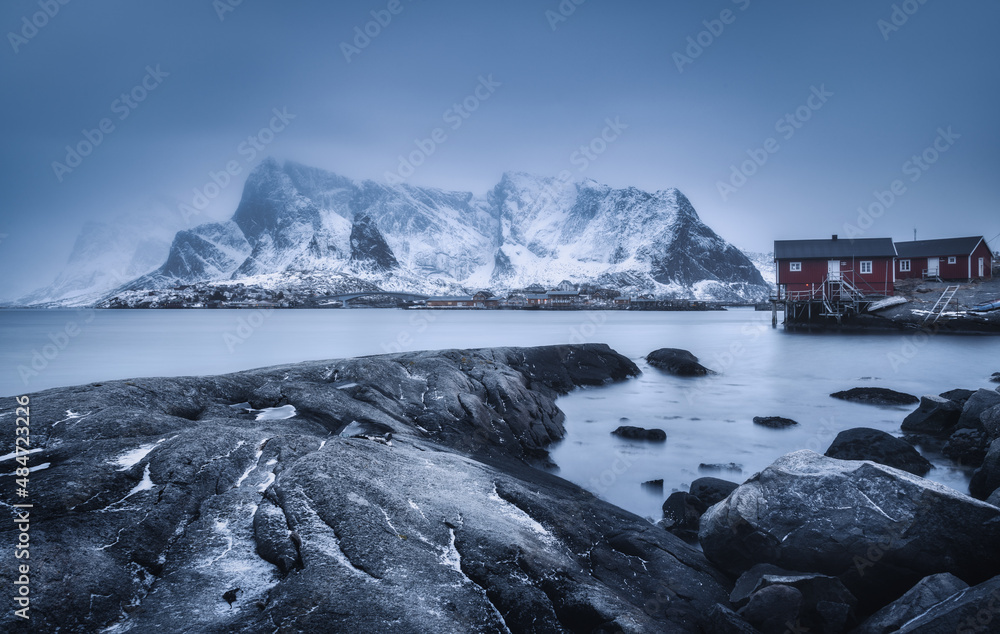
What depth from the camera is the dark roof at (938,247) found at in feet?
160

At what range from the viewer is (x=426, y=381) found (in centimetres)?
1243

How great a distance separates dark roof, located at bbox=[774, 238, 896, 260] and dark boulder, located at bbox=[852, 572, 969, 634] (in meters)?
53.5

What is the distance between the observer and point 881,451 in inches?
388

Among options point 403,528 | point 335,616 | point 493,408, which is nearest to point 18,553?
point 335,616

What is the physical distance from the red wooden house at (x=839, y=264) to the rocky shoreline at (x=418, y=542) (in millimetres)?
48521

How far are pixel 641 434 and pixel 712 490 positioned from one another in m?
5.89

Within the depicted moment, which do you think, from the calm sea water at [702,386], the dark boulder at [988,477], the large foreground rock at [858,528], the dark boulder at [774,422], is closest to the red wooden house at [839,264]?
the calm sea water at [702,386]

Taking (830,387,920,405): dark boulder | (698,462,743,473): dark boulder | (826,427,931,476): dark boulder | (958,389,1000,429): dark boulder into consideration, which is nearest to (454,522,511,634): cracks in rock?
(826,427,931,476): dark boulder

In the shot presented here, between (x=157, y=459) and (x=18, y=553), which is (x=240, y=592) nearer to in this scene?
(x=18, y=553)

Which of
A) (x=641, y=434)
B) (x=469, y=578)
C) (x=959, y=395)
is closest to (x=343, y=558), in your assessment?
(x=469, y=578)

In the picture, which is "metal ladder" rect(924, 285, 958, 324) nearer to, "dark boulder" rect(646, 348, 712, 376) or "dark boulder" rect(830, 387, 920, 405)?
"dark boulder" rect(646, 348, 712, 376)

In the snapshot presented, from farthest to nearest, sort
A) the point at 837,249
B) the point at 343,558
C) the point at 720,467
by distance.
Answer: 1. the point at 837,249
2. the point at 720,467
3. the point at 343,558

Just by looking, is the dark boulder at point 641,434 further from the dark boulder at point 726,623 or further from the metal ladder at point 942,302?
the metal ladder at point 942,302

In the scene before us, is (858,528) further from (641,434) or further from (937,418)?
(937,418)
